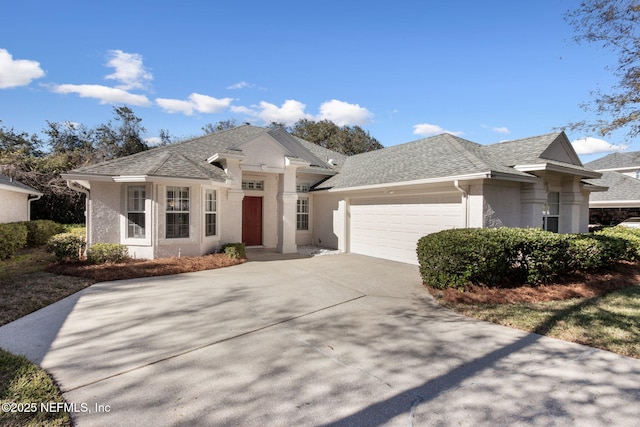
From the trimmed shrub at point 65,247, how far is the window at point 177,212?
2488mm

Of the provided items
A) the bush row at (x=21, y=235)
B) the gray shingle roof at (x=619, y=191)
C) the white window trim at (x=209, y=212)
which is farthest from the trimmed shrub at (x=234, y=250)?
the gray shingle roof at (x=619, y=191)

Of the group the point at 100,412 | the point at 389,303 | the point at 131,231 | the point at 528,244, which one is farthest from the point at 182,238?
the point at 528,244

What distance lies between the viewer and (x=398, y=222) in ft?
38.1

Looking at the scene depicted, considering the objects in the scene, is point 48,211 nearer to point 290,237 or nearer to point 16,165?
point 16,165

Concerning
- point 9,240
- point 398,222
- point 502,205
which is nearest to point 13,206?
point 9,240

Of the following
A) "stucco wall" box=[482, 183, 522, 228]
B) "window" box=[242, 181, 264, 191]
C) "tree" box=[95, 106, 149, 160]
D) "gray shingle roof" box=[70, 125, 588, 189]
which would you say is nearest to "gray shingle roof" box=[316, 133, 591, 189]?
"gray shingle roof" box=[70, 125, 588, 189]

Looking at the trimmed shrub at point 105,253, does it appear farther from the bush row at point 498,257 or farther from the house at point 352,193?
the bush row at point 498,257

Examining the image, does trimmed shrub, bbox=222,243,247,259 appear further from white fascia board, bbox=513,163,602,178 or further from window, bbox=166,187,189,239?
white fascia board, bbox=513,163,602,178

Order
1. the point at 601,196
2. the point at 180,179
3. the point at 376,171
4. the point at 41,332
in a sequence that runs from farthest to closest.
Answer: the point at 601,196
the point at 376,171
the point at 180,179
the point at 41,332

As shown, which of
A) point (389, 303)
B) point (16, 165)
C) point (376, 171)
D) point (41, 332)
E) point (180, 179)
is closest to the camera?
point (41, 332)

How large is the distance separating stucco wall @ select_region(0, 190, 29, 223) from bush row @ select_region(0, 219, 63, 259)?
106cm

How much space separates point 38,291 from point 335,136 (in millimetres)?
33762

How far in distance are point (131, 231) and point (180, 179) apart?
257 centimetres

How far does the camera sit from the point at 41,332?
4766 millimetres
